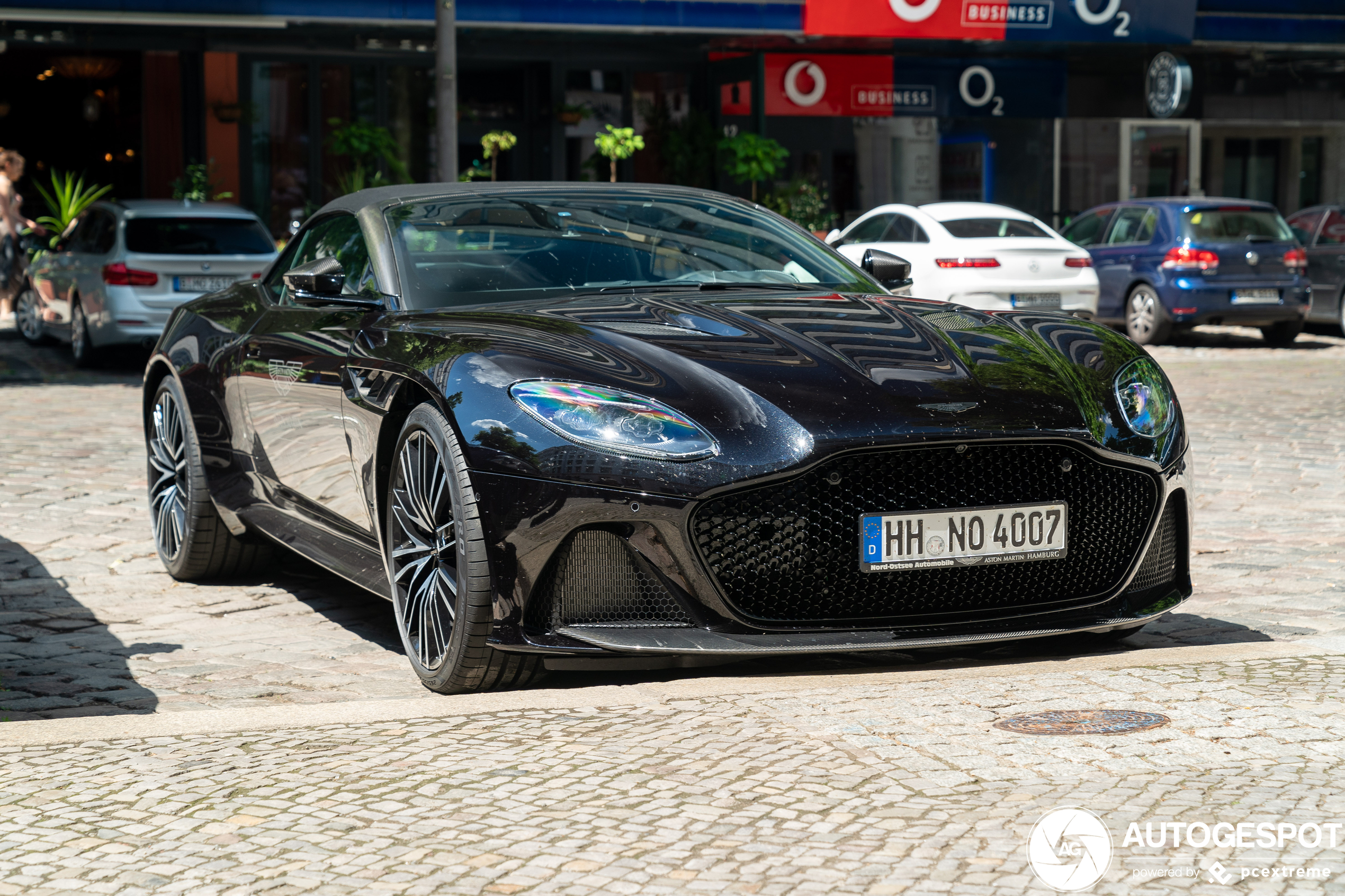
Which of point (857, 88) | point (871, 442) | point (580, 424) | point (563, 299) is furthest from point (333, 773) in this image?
point (857, 88)

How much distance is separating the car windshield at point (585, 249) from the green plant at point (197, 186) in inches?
A: 673

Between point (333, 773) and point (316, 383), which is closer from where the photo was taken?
point (333, 773)

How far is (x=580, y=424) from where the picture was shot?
429cm

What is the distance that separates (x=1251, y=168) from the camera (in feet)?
101

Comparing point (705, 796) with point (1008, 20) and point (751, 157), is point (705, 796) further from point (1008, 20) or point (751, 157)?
point (1008, 20)

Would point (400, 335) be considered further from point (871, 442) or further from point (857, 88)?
point (857, 88)

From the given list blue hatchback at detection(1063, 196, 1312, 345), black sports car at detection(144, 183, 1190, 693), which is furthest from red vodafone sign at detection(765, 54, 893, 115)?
A: black sports car at detection(144, 183, 1190, 693)

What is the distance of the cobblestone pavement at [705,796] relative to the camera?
309cm

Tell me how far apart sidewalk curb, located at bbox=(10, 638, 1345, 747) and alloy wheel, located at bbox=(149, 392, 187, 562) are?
2114mm

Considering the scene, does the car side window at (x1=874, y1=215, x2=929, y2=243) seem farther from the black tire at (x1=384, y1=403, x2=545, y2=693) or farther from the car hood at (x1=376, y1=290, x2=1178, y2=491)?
the black tire at (x1=384, y1=403, x2=545, y2=693)

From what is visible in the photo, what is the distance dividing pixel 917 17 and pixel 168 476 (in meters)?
17.8

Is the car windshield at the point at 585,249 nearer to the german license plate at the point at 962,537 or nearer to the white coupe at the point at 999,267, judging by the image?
the german license plate at the point at 962,537

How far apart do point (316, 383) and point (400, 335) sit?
568 millimetres

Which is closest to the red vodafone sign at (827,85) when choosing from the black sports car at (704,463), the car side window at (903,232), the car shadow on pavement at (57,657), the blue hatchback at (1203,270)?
the car side window at (903,232)
